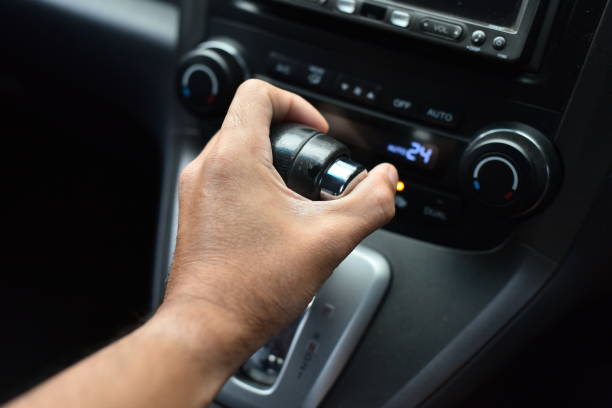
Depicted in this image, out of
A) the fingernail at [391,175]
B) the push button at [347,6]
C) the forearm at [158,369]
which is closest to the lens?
the forearm at [158,369]

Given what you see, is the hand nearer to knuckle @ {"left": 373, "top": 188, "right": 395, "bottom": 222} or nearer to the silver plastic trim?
knuckle @ {"left": 373, "top": 188, "right": 395, "bottom": 222}

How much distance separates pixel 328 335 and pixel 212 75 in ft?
1.10

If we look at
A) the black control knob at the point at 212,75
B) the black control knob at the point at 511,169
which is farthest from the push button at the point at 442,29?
the black control knob at the point at 212,75

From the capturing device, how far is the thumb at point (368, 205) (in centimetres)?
54

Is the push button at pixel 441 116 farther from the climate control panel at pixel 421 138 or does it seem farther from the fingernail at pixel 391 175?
the fingernail at pixel 391 175

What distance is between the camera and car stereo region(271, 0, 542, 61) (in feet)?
2.07

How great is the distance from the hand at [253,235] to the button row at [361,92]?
168mm

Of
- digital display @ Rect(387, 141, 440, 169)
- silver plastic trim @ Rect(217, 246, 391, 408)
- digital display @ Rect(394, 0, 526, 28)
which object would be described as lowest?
silver plastic trim @ Rect(217, 246, 391, 408)

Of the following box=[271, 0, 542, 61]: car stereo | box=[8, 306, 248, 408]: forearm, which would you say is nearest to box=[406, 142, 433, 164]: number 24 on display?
box=[271, 0, 542, 61]: car stereo

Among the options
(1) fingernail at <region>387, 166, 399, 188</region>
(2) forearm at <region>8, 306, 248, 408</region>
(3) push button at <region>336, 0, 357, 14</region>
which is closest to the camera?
(2) forearm at <region>8, 306, 248, 408</region>

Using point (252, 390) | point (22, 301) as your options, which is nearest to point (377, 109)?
point (252, 390)

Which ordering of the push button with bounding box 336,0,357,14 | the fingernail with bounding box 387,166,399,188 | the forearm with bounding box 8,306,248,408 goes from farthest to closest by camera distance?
1. the push button with bounding box 336,0,357,14
2. the fingernail with bounding box 387,166,399,188
3. the forearm with bounding box 8,306,248,408

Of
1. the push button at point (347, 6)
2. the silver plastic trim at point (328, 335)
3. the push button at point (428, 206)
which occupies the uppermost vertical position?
the push button at point (347, 6)

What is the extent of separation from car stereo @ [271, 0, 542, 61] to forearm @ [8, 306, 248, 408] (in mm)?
362
